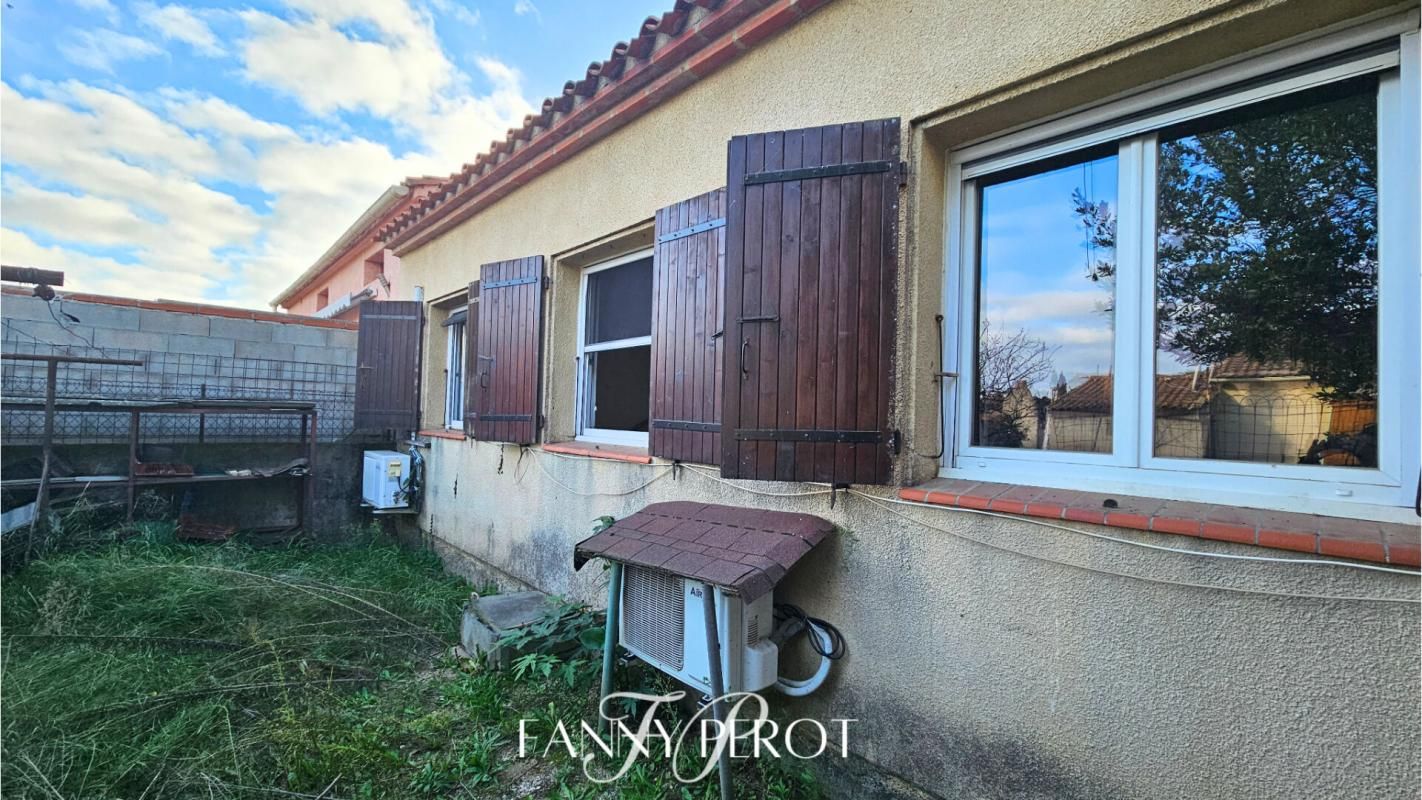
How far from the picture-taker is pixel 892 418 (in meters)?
2.26

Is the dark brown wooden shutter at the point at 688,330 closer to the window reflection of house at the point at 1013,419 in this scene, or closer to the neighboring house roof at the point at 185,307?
the window reflection of house at the point at 1013,419

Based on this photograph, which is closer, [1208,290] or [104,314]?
[1208,290]

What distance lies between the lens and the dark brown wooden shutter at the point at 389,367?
644cm

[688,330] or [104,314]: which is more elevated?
[104,314]

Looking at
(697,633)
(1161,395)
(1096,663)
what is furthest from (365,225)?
(1096,663)

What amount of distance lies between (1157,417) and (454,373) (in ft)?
20.9

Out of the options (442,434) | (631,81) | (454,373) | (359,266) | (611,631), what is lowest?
(611,631)

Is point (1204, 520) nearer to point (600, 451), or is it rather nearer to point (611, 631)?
point (611, 631)

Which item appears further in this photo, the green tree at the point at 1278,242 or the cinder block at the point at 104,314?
the cinder block at the point at 104,314

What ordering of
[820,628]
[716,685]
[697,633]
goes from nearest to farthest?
[716,685], [697,633], [820,628]

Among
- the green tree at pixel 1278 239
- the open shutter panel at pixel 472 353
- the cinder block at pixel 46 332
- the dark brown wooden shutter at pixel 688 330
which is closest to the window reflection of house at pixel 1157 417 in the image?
the green tree at pixel 1278 239

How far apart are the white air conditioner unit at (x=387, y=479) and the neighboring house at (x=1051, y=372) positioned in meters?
4.18

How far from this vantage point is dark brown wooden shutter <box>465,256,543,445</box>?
4.37m

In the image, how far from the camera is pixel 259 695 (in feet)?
10.0
